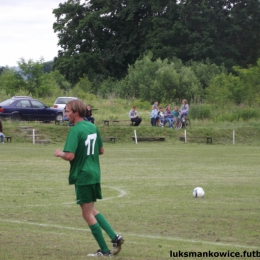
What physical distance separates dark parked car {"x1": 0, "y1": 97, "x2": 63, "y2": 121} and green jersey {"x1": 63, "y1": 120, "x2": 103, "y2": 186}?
121 feet

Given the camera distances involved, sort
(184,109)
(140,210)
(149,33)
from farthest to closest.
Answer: (149,33) < (184,109) < (140,210)

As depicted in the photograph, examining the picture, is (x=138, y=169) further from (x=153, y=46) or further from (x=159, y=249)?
(x=153, y=46)


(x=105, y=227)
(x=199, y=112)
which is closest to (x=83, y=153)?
(x=105, y=227)

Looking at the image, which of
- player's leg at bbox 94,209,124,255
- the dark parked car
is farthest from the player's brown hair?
the dark parked car

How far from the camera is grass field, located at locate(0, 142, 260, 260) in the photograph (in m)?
9.30

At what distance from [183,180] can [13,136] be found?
22808 mm

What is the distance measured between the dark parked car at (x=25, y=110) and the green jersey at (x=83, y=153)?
1450 inches

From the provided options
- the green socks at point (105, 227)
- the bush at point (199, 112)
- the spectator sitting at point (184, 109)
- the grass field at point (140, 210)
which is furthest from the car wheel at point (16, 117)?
the green socks at point (105, 227)

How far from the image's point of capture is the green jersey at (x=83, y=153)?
326 inches

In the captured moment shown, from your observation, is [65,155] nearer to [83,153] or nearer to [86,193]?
Result: [83,153]

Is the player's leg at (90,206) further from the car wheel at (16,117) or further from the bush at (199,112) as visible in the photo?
the bush at (199,112)

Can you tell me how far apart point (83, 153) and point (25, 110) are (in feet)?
124

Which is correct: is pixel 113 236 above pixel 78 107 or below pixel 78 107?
below

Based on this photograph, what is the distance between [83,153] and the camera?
833 cm
